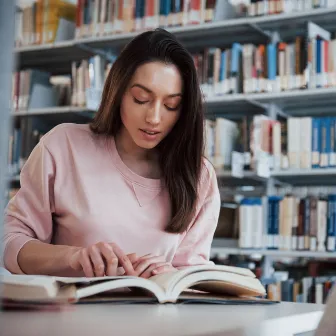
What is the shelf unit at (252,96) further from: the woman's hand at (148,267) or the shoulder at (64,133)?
the woman's hand at (148,267)

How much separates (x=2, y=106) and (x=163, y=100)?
1.08m

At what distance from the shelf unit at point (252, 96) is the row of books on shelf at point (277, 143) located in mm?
58

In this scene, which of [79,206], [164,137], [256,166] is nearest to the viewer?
[79,206]

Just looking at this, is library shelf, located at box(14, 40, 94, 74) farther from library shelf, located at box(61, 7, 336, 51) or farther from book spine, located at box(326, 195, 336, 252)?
book spine, located at box(326, 195, 336, 252)

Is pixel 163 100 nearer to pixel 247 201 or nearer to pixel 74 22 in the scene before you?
pixel 247 201

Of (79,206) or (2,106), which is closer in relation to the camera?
(2,106)

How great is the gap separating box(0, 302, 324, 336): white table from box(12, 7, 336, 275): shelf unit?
7.01 feet

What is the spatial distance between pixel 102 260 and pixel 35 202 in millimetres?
407

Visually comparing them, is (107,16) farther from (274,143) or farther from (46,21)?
(274,143)

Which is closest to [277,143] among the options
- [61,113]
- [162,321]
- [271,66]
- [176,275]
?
[271,66]

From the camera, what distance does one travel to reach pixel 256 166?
3.01 m

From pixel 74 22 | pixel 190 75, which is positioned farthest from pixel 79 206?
pixel 74 22

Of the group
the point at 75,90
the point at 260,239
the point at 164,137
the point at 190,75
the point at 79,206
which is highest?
the point at 75,90

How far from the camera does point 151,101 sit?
4.50 feet
